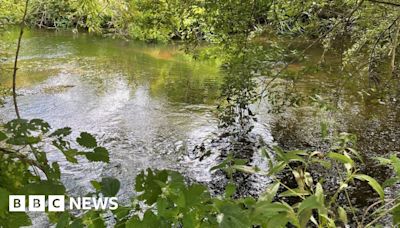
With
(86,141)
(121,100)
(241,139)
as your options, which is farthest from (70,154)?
(121,100)

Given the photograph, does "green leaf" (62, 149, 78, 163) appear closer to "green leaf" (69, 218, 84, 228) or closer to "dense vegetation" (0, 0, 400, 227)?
"dense vegetation" (0, 0, 400, 227)

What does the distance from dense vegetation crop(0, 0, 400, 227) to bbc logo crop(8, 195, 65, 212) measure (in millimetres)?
32

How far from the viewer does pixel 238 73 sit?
4.54 m

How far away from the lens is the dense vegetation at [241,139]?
0.96 metres

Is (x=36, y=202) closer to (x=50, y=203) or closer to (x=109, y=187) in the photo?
(x=50, y=203)

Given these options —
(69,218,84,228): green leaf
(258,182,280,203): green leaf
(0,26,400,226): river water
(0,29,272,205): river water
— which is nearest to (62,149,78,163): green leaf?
(69,218,84,228): green leaf

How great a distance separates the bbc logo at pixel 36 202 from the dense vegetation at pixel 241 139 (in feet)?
0.11

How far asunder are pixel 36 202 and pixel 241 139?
4667 mm

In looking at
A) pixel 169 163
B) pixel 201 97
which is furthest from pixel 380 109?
pixel 169 163

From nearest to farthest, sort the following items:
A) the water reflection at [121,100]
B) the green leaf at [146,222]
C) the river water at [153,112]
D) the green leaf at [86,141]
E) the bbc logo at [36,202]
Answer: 1. the green leaf at [146,222]
2. the bbc logo at [36,202]
3. the green leaf at [86,141]
4. the river water at [153,112]
5. the water reflection at [121,100]

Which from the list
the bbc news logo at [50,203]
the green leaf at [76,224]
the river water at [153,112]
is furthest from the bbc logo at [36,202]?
the river water at [153,112]

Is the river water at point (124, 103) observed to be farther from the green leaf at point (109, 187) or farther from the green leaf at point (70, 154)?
the green leaf at point (109, 187)

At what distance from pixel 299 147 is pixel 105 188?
4637 millimetres

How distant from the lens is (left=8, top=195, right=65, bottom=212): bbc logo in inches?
38.4
